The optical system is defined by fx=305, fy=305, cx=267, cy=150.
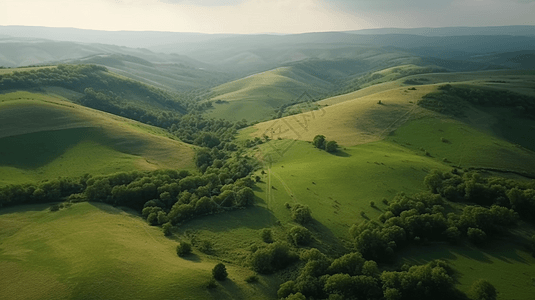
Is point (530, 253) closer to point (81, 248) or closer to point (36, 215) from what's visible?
point (81, 248)

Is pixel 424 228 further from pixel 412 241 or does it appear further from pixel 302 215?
pixel 302 215

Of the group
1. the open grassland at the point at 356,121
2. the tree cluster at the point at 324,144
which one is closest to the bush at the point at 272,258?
the tree cluster at the point at 324,144

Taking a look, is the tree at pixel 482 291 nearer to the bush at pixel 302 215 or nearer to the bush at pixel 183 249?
the bush at pixel 302 215

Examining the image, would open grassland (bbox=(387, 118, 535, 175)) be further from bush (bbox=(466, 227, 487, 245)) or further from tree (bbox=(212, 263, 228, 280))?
tree (bbox=(212, 263, 228, 280))

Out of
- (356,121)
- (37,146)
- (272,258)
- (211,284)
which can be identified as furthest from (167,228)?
(356,121)

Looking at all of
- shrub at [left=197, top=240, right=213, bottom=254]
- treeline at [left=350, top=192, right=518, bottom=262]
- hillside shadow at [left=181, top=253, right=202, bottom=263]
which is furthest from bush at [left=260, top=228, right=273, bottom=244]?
treeline at [left=350, top=192, right=518, bottom=262]
